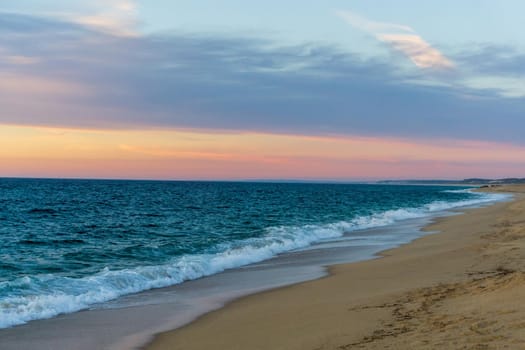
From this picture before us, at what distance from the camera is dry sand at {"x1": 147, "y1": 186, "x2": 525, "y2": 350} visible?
732cm

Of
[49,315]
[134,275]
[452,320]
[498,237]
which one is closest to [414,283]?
[452,320]

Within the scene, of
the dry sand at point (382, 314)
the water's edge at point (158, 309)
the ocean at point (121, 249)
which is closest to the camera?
the dry sand at point (382, 314)

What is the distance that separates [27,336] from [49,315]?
1476 millimetres

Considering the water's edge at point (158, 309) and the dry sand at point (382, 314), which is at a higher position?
the dry sand at point (382, 314)

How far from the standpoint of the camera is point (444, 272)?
13.9 m

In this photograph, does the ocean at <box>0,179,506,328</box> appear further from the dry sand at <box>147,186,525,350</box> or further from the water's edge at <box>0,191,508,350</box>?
the dry sand at <box>147,186,525,350</box>

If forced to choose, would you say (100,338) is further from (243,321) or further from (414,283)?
(414,283)

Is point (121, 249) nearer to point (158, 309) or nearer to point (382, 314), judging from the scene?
point (158, 309)

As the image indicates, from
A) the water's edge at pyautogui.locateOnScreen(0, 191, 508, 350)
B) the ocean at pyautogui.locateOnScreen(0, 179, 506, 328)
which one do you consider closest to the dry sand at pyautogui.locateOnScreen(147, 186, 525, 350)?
the water's edge at pyautogui.locateOnScreen(0, 191, 508, 350)

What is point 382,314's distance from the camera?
9.26 meters

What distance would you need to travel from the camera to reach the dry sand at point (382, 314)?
24.0 feet

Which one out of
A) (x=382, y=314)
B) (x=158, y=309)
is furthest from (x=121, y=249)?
(x=382, y=314)

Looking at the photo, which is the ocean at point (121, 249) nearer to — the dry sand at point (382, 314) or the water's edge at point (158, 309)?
the water's edge at point (158, 309)

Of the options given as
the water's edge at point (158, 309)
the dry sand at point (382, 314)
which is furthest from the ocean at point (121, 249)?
the dry sand at point (382, 314)
